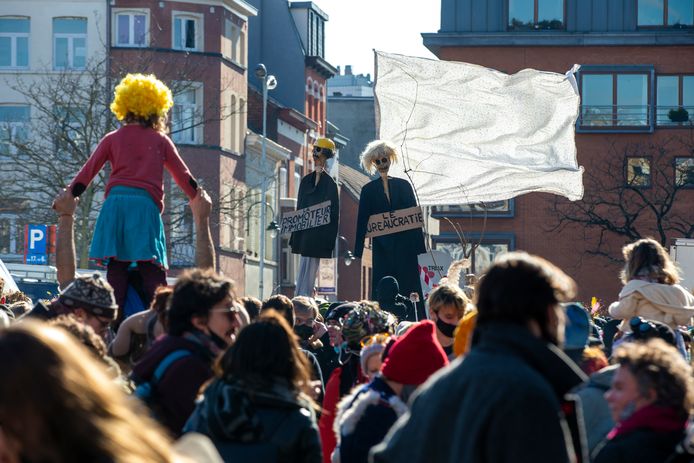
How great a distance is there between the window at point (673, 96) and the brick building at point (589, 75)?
0.04 metres

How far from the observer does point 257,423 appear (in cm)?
572

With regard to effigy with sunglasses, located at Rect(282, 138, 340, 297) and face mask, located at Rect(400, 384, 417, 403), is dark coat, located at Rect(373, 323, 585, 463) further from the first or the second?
effigy with sunglasses, located at Rect(282, 138, 340, 297)

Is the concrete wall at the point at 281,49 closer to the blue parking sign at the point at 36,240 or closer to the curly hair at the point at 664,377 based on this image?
the blue parking sign at the point at 36,240

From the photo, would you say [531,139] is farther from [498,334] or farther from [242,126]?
[242,126]

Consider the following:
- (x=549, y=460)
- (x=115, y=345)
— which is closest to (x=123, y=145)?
(x=115, y=345)

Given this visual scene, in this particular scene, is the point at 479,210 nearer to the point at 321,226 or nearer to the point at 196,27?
the point at 196,27

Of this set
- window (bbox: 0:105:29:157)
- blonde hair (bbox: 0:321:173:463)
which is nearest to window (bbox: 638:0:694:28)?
window (bbox: 0:105:29:157)

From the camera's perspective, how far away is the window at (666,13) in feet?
206

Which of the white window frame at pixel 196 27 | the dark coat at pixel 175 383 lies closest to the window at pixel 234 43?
the white window frame at pixel 196 27

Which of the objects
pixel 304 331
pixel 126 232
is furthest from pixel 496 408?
pixel 304 331

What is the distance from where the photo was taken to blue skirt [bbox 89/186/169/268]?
30.1 ft

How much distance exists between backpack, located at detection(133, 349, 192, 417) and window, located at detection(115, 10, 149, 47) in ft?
172

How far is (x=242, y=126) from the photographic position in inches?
2557

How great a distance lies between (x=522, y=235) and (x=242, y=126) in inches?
492
